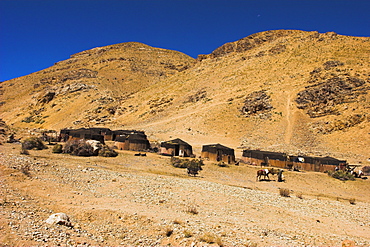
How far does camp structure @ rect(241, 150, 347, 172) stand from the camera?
2912cm

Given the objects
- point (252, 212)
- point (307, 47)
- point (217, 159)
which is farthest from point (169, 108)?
point (252, 212)

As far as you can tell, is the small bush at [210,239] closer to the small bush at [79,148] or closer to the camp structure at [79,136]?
the small bush at [79,148]

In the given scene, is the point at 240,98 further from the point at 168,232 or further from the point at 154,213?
the point at 168,232

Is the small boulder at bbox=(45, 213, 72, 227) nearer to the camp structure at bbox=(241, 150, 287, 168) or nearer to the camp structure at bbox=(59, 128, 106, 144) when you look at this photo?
the camp structure at bbox=(241, 150, 287, 168)

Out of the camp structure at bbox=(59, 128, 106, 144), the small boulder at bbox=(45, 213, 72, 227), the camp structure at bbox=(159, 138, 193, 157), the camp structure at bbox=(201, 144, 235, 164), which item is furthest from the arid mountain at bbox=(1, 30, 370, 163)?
the small boulder at bbox=(45, 213, 72, 227)

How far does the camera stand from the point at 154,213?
10031 mm

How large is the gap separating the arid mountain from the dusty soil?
26399 millimetres

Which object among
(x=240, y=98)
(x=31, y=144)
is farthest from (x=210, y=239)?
(x=240, y=98)

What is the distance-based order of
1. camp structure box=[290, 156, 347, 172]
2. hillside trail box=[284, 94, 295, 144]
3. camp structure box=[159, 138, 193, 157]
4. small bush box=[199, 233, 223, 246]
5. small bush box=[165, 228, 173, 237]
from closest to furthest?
small bush box=[199, 233, 223, 246], small bush box=[165, 228, 173, 237], camp structure box=[290, 156, 347, 172], camp structure box=[159, 138, 193, 157], hillside trail box=[284, 94, 295, 144]

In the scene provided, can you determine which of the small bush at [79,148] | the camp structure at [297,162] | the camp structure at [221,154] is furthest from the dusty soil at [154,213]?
the camp structure at [221,154]

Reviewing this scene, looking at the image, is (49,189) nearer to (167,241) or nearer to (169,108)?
(167,241)

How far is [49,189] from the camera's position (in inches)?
437

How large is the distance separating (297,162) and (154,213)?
25.2m

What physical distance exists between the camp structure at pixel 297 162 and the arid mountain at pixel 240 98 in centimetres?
805
